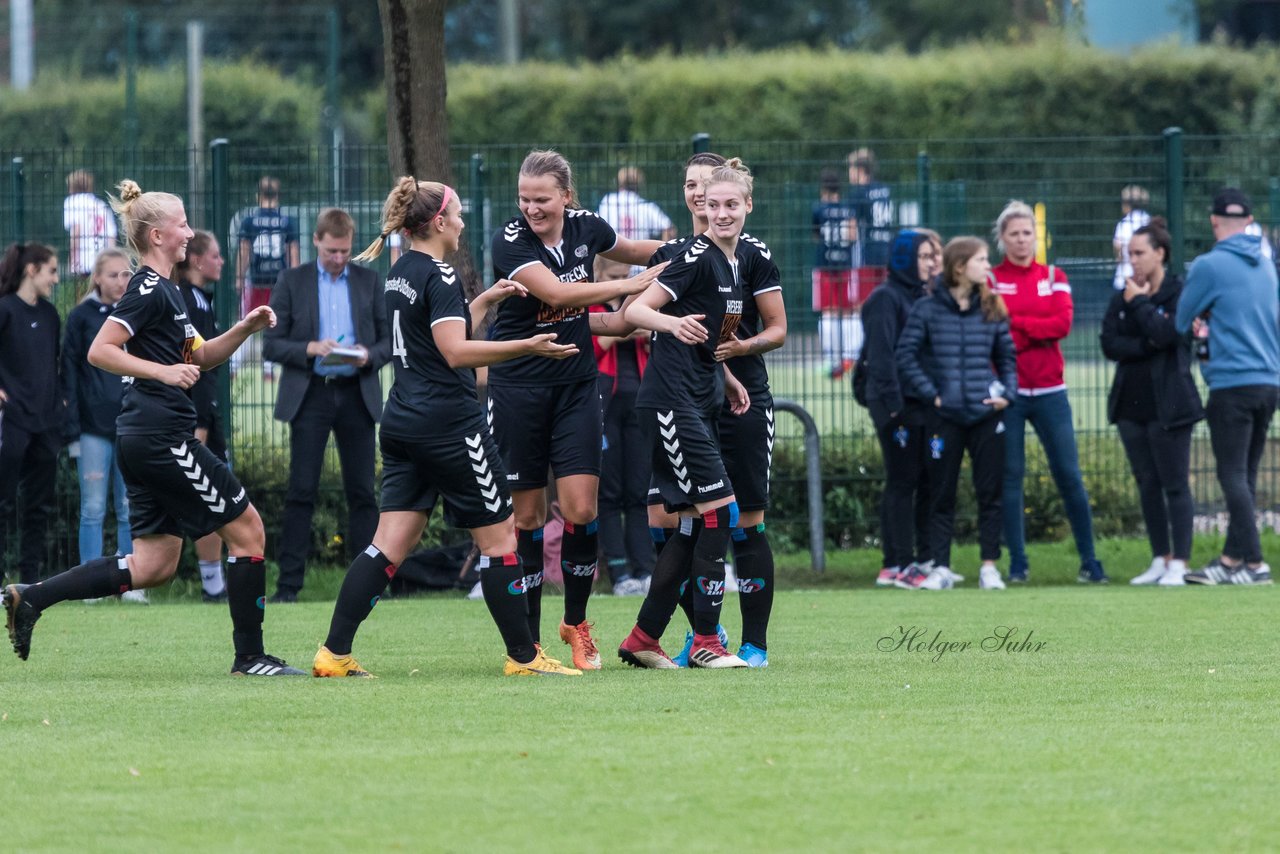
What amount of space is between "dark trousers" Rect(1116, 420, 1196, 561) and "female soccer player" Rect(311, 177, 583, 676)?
568cm

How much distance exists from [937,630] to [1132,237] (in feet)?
13.1

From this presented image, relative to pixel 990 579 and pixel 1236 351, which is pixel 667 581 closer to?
pixel 990 579

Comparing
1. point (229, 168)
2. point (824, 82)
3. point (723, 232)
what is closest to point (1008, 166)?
point (229, 168)

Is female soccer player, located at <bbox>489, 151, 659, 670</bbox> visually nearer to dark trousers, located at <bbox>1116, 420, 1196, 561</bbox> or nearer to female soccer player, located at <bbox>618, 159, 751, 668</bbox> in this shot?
female soccer player, located at <bbox>618, 159, 751, 668</bbox>

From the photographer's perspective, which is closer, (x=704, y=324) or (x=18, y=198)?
(x=704, y=324)

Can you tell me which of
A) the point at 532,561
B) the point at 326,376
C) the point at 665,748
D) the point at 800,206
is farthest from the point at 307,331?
the point at 665,748

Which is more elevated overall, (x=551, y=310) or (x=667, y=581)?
(x=551, y=310)

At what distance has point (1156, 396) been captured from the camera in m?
12.1

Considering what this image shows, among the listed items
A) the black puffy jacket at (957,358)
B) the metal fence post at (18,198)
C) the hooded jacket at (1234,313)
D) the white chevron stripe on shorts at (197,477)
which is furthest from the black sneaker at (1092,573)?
the metal fence post at (18,198)

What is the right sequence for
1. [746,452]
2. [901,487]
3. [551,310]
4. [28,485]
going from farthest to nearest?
[901,487] → [28,485] → [746,452] → [551,310]

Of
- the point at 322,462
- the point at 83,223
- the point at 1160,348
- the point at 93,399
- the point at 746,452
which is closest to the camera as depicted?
the point at 746,452

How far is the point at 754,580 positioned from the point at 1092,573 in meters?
4.95

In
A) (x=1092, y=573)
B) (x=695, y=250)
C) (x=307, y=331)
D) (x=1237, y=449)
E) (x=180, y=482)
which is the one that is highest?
(x=695, y=250)

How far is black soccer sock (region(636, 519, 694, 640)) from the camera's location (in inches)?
313
